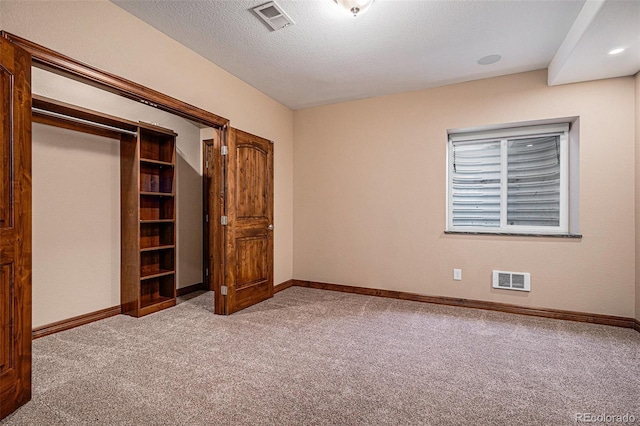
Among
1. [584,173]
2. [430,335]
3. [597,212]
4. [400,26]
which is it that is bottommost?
[430,335]

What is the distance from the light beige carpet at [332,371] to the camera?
1.80 meters

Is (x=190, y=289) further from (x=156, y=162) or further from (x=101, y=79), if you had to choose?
(x=101, y=79)

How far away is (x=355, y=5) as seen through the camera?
7.54 ft

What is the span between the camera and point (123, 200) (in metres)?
3.64

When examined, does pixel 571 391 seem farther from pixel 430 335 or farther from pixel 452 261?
pixel 452 261

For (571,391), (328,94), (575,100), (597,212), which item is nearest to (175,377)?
(571,391)

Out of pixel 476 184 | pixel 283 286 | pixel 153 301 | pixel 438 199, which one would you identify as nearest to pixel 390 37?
pixel 438 199

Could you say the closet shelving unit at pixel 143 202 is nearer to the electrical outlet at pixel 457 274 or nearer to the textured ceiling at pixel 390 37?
the textured ceiling at pixel 390 37

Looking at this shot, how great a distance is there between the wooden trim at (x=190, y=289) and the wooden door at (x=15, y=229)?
254 centimetres

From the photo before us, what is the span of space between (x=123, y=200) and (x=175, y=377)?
2.31 metres

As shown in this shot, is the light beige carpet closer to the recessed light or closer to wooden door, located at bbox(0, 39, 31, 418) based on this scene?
wooden door, located at bbox(0, 39, 31, 418)

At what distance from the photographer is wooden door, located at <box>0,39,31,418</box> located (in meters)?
1.72

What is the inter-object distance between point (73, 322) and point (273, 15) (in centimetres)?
340

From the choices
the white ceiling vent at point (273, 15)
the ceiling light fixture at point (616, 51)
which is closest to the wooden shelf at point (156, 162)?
the white ceiling vent at point (273, 15)
